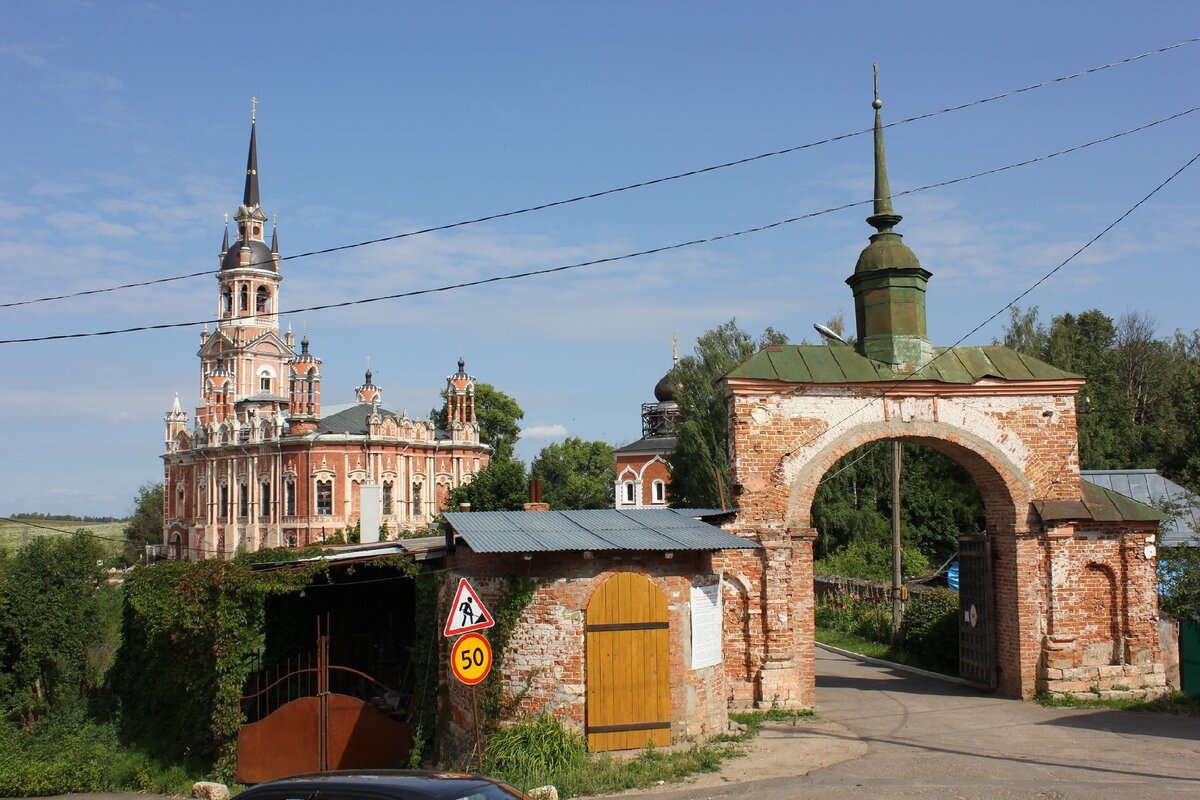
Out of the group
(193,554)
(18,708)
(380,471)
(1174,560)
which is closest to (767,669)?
(1174,560)

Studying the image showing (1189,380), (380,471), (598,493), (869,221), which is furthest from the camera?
(598,493)

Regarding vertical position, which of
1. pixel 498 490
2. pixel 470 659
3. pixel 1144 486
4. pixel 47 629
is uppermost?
pixel 1144 486

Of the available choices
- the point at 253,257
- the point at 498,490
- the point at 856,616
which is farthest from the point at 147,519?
the point at 856,616

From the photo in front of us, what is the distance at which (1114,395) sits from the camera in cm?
4441

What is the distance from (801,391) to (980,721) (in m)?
5.50

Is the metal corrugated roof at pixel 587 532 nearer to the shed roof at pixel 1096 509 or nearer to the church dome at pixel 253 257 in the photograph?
the shed roof at pixel 1096 509

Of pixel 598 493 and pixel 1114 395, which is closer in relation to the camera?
pixel 1114 395

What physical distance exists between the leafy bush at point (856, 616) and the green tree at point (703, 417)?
8395 mm

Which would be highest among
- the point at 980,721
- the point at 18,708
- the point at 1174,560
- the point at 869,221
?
the point at 869,221

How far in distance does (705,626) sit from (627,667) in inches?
54.8

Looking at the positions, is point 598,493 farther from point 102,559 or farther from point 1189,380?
point 102,559

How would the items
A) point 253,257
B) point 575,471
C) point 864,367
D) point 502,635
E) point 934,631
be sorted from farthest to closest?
1. point 575,471
2. point 253,257
3. point 934,631
4. point 864,367
5. point 502,635

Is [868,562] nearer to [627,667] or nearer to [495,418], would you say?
[627,667]

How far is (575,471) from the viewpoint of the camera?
262ft
